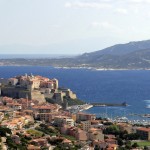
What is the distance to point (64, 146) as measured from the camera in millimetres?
26953

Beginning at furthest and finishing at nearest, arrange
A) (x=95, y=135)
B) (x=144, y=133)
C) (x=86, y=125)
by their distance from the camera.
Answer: (x=86, y=125), (x=144, y=133), (x=95, y=135)

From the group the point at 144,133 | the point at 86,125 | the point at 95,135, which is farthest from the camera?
the point at 86,125

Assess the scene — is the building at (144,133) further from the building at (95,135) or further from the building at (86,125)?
the building at (86,125)

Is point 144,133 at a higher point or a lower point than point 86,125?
lower

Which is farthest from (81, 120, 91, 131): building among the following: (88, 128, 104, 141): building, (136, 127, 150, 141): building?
(136, 127, 150, 141): building

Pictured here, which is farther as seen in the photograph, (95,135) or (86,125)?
(86,125)

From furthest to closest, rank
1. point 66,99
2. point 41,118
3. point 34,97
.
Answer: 1. point 66,99
2. point 34,97
3. point 41,118

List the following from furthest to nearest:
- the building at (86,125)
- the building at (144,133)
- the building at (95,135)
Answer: the building at (86,125), the building at (144,133), the building at (95,135)

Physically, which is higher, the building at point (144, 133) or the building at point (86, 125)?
the building at point (86, 125)

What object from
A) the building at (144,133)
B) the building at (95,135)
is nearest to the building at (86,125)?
the building at (95,135)

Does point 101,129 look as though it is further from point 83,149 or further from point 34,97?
point 34,97

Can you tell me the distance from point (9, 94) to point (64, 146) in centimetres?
2192

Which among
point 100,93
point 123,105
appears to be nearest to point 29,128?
point 123,105

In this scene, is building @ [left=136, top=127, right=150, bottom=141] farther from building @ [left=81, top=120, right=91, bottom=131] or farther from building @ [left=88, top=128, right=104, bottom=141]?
building @ [left=81, top=120, right=91, bottom=131]
